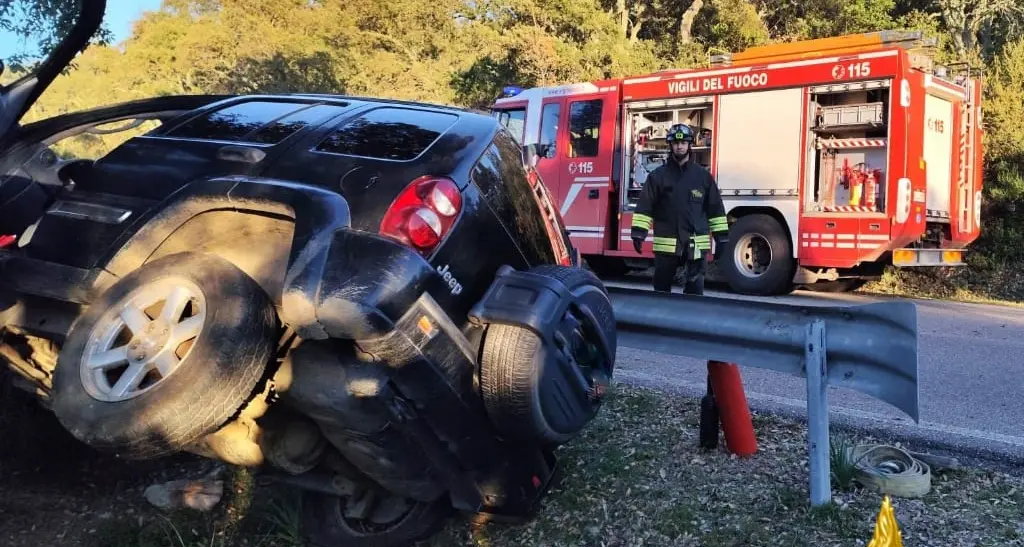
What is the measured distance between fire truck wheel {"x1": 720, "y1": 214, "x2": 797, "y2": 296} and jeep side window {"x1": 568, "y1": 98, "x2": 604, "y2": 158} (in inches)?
93.8

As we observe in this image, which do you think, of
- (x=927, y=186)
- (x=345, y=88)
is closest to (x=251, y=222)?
(x=927, y=186)

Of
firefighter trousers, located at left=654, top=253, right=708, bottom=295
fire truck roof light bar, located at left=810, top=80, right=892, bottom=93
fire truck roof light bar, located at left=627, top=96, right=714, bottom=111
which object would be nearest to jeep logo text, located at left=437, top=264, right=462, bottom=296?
firefighter trousers, located at left=654, top=253, right=708, bottom=295

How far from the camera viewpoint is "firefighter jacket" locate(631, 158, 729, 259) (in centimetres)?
643

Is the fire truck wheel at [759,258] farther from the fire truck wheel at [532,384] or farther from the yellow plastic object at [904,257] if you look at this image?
the fire truck wheel at [532,384]

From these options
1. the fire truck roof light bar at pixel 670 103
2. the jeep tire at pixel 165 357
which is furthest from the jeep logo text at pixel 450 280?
the fire truck roof light bar at pixel 670 103

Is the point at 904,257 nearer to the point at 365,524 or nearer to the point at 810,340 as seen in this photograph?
the point at 810,340

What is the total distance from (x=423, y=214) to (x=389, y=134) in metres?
0.52

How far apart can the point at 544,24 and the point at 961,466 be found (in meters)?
21.0

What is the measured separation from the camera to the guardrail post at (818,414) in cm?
335

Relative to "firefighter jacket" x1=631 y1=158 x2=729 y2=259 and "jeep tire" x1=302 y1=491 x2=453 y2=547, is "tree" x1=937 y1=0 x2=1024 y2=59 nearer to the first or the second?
"firefighter jacket" x1=631 y1=158 x2=729 y2=259

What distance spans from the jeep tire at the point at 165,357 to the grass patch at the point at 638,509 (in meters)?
1.21

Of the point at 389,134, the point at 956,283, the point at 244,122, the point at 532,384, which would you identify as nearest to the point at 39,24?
the point at 244,122

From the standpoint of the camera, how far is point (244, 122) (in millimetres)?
3404

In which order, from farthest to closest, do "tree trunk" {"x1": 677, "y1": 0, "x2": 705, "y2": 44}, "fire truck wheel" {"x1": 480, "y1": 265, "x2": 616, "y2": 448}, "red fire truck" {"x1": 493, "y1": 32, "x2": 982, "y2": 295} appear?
"tree trunk" {"x1": 677, "y1": 0, "x2": 705, "y2": 44}
"red fire truck" {"x1": 493, "y1": 32, "x2": 982, "y2": 295}
"fire truck wheel" {"x1": 480, "y1": 265, "x2": 616, "y2": 448}
